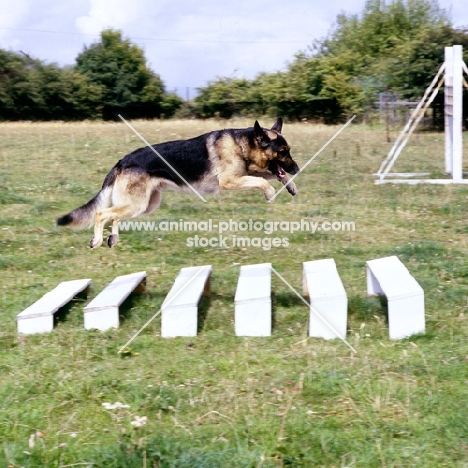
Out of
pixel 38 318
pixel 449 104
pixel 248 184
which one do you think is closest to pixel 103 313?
pixel 38 318

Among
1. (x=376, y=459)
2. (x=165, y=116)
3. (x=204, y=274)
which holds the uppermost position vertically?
(x=165, y=116)

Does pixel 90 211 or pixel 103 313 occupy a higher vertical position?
pixel 90 211

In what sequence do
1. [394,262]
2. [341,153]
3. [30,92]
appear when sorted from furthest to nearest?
1. [30,92]
2. [341,153]
3. [394,262]

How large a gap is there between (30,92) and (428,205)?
96.6 ft

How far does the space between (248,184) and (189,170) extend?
0.57 m

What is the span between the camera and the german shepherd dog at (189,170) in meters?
6.25

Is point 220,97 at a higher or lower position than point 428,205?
higher

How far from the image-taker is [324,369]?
4.69m

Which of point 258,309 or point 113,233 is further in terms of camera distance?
point 113,233

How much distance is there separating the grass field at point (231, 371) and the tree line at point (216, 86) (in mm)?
18099

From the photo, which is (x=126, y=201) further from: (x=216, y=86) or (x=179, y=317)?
(x=216, y=86)

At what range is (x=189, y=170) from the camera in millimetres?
6320

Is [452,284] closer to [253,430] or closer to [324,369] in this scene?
[324,369]

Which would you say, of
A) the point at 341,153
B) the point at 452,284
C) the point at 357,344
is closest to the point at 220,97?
the point at 341,153
